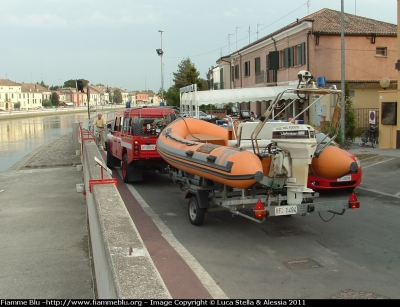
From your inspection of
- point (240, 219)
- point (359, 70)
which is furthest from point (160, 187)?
point (359, 70)

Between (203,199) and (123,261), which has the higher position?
(123,261)

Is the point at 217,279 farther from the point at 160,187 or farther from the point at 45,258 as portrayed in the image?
the point at 160,187

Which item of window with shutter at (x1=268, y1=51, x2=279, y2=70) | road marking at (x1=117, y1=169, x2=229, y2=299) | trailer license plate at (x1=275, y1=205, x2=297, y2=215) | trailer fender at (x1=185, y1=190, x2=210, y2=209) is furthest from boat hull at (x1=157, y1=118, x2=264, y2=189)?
window with shutter at (x1=268, y1=51, x2=279, y2=70)

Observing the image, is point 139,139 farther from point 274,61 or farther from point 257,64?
point 257,64

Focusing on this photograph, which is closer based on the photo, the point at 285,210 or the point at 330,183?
the point at 285,210

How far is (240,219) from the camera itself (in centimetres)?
916

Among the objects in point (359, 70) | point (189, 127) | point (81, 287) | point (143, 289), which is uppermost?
point (359, 70)

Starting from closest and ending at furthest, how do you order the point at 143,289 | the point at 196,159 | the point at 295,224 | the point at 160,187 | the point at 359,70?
1. the point at 143,289
2. the point at 196,159
3. the point at 295,224
4. the point at 160,187
5. the point at 359,70

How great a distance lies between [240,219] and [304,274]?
310 cm

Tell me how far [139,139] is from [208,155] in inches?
197

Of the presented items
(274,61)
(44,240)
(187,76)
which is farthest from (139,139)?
(187,76)

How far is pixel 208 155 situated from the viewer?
7.76 metres

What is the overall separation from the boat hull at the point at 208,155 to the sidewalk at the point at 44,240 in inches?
85.6

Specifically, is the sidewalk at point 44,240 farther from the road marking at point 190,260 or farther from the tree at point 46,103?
the tree at point 46,103
